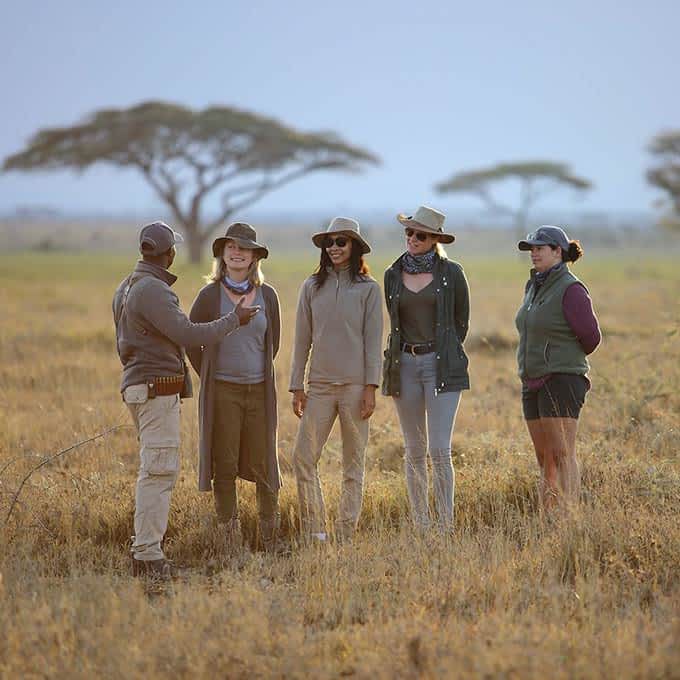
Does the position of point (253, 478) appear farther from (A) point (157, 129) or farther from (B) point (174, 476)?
(A) point (157, 129)

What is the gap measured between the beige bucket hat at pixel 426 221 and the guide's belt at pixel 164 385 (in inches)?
66.2

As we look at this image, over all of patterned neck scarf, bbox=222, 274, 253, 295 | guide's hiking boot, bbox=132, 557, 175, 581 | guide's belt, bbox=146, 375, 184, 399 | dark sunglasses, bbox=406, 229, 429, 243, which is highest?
dark sunglasses, bbox=406, 229, 429, 243

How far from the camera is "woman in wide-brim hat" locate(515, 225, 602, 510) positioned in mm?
6164

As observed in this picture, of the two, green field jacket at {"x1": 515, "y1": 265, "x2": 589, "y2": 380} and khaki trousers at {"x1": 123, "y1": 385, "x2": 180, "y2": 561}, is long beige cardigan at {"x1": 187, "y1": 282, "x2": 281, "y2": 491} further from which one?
green field jacket at {"x1": 515, "y1": 265, "x2": 589, "y2": 380}

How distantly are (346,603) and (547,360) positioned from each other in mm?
2210

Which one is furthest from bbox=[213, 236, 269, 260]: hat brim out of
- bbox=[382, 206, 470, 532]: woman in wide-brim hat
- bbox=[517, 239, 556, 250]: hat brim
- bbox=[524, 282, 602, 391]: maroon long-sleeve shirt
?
bbox=[524, 282, 602, 391]: maroon long-sleeve shirt

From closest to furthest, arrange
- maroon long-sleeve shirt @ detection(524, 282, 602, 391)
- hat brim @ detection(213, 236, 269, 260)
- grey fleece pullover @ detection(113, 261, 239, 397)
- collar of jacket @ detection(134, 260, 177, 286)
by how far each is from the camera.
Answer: grey fleece pullover @ detection(113, 261, 239, 397), collar of jacket @ detection(134, 260, 177, 286), hat brim @ detection(213, 236, 269, 260), maroon long-sleeve shirt @ detection(524, 282, 602, 391)

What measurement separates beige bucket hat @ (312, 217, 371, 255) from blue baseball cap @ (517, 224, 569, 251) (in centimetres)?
98

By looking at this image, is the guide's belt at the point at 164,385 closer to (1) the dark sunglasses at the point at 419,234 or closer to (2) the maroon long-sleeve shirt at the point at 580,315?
(1) the dark sunglasses at the point at 419,234

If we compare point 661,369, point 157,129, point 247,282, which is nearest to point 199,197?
point 157,129

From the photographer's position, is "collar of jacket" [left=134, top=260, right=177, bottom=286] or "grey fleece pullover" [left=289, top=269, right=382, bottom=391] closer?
"collar of jacket" [left=134, top=260, right=177, bottom=286]

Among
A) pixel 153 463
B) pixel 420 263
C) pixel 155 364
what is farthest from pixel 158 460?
pixel 420 263

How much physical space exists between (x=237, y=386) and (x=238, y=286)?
61 centimetres

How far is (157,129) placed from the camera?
124 ft
